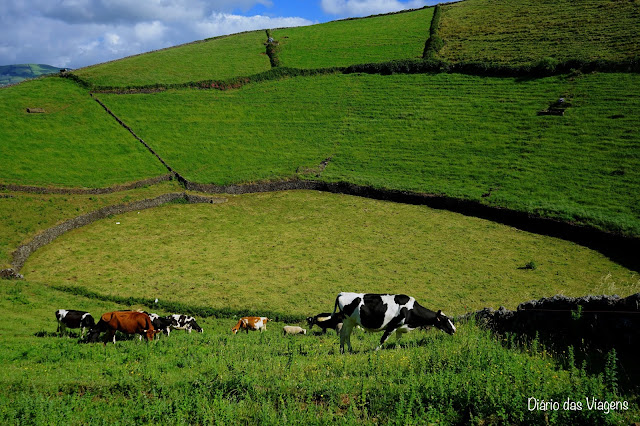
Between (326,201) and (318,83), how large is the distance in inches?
1340

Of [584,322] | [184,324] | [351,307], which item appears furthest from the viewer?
[184,324]

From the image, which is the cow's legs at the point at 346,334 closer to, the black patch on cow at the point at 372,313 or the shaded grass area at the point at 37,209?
the black patch on cow at the point at 372,313

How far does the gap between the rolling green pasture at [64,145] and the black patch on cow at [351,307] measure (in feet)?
131

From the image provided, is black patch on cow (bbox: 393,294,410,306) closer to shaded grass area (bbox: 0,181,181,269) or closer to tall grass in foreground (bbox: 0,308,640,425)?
tall grass in foreground (bbox: 0,308,640,425)

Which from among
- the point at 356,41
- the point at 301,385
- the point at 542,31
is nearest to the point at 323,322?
the point at 301,385

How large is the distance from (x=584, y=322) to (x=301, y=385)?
8818mm

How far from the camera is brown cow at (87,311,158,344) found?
19453 millimetres

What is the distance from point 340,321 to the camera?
22875 millimetres

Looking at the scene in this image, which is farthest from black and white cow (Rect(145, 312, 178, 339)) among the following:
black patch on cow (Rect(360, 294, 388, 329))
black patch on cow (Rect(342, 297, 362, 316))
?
black patch on cow (Rect(360, 294, 388, 329))

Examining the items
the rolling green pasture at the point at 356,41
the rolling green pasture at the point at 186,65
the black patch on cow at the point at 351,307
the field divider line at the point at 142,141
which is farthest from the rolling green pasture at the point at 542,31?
the black patch on cow at the point at 351,307

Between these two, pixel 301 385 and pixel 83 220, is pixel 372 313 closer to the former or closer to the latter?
pixel 301 385

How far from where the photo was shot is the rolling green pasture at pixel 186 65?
75.1m

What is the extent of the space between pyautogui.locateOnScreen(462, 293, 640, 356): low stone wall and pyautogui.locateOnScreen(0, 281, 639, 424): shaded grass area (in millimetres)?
1193

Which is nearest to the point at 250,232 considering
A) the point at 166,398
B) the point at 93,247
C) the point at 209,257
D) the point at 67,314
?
the point at 209,257
